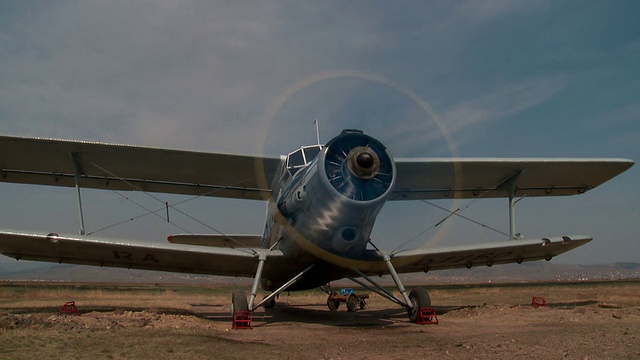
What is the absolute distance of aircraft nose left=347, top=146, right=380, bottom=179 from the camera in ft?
30.4

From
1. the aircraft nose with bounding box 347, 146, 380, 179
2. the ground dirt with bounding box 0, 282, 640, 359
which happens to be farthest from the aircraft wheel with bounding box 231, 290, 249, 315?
the aircraft nose with bounding box 347, 146, 380, 179

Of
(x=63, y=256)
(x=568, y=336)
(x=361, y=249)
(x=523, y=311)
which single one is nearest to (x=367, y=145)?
(x=361, y=249)

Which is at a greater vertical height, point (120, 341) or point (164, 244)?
point (164, 244)

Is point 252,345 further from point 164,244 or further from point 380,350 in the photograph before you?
point 164,244

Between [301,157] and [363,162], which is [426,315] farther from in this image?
[301,157]

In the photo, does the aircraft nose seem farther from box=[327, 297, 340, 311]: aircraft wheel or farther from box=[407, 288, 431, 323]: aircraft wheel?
box=[327, 297, 340, 311]: aircraft wheel

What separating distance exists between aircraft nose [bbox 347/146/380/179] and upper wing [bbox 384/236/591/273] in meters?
3.92

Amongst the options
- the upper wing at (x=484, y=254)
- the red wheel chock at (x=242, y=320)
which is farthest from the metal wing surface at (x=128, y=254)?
the upper wing at (x=484, y=254)

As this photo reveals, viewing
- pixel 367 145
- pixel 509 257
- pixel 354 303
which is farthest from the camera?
pixel 354 303

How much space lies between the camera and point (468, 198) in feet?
52.3

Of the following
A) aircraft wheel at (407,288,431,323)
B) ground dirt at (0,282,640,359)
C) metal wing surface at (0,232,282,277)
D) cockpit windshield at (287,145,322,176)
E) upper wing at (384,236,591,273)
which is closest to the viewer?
ground dirt at (0,282,640,359)

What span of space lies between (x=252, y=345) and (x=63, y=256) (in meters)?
7.78

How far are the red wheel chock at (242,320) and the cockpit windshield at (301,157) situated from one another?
345 cm

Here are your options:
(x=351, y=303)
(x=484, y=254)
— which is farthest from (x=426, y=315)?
(x=351, y=303)
